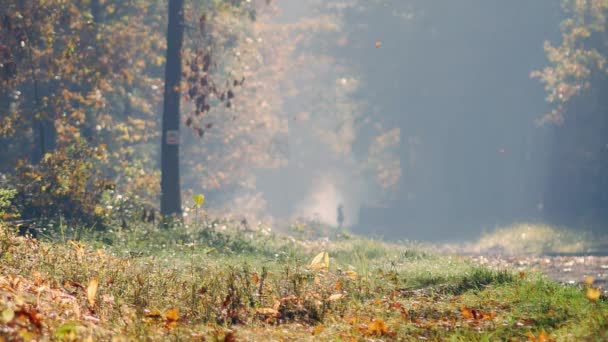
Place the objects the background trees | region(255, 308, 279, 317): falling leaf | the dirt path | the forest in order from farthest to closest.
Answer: the background trees
the dirt path
the forest
region(255, 308, 279, 317): falling leaf

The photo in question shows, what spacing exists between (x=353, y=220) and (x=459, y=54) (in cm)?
4112

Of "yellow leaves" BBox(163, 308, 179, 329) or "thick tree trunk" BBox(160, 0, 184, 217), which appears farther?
"thick tree trunk" BBox(160, 0, 184, 217)

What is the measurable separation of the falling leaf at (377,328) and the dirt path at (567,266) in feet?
24.6

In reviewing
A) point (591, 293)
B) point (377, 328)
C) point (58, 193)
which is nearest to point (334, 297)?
point (377, 328)

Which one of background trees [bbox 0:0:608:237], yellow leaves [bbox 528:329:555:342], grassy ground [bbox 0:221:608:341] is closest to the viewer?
yellow leaves [bbox 528:329:555:342]

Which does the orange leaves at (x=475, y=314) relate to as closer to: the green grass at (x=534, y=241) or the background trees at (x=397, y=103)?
the background trees at (x=397, y=103)

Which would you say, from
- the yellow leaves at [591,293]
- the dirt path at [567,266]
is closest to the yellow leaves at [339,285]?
the yellow leaves at [591,293]

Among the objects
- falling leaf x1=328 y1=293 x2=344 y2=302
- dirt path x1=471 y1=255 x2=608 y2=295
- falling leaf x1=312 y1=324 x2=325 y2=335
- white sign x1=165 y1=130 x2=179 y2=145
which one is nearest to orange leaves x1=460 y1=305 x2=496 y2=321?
falling leaf x1=328 y1=293 x2=344 y2=302

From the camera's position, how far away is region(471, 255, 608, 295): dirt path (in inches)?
635

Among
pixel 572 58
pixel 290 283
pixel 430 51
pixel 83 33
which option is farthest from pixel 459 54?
pixel 290 283

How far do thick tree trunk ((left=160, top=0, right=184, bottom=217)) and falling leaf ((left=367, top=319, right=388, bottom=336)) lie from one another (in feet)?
41.2

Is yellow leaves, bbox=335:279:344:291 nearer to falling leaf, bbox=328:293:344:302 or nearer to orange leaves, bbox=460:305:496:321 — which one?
falling leaf, bbox=328:293:344:302

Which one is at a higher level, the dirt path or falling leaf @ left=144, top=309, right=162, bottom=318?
falling leaf @ left=144, top=309, right=162, bottom=318

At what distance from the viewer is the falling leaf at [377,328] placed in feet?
24.5
